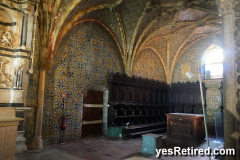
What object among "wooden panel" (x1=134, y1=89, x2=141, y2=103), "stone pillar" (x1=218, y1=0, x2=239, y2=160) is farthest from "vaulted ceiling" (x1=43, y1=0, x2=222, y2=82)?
"stone pillar" (x1=218, y1=0, x2=239, y2=160)

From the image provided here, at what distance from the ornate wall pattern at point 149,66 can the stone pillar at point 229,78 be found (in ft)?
28.1

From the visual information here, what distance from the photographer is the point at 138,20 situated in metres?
9.87

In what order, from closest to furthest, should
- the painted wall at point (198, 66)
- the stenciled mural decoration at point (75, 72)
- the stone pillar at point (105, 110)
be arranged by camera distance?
the stenciled mural decoration at point (75, 72) < the stone pillar at point (105, 110) < the painted wall at point (198, 66)

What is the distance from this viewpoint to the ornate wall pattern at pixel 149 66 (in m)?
12.6

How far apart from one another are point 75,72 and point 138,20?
438cm

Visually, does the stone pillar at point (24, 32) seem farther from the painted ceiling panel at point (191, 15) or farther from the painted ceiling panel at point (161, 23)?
the painted ceiling panel at point (191, 15)

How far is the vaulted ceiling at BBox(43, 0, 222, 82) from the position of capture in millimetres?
7621

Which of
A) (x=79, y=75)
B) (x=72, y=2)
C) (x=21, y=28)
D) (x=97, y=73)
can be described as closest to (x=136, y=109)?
(x=97, y=73)

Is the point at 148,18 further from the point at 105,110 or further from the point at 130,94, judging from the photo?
the point at 105,110

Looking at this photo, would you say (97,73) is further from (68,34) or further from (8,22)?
(8,22)

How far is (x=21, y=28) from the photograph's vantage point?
5.08 m

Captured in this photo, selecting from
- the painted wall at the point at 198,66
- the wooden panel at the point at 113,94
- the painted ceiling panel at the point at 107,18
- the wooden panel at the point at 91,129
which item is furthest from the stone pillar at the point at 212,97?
the wooden panel at the point at 91,129

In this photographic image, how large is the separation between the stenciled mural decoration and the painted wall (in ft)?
21.2

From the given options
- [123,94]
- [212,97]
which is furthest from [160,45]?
[123,94]
